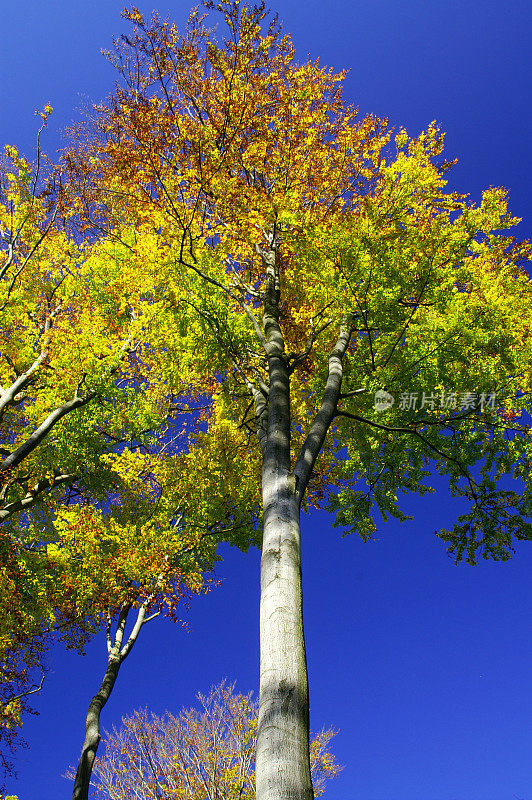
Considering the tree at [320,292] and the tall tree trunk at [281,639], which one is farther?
the tree at [320,292]

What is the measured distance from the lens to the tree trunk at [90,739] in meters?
6.69

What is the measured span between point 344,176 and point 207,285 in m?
3.72

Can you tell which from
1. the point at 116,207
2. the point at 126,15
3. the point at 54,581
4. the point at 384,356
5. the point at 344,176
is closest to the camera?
the point at 126,15

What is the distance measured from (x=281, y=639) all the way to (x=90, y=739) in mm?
6068

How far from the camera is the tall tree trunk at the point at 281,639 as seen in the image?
251 centimetres

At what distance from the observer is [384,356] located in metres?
6.34

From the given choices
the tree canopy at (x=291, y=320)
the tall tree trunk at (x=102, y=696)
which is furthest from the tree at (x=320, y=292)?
the tall tree trunk at (x=102, y=696)

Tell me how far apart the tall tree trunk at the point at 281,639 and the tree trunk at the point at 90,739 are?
5.83 meters

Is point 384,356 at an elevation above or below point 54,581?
above

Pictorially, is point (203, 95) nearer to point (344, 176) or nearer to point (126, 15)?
point (126, 15)

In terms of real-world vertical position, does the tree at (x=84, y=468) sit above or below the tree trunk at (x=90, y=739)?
above

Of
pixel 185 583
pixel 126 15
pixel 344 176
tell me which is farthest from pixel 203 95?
pixel 185 583

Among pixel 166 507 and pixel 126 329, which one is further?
pixel 126 329

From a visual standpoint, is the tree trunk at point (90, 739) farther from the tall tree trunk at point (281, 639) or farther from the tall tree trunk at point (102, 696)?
the tall tree trunk at point (281, 639)
